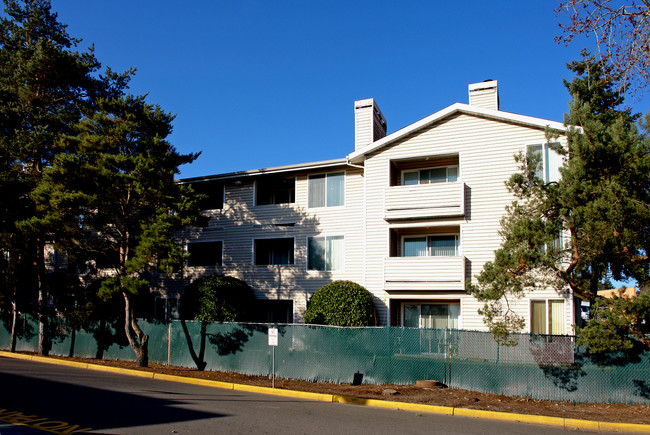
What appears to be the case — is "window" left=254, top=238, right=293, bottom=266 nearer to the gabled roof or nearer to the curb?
the gabled roof

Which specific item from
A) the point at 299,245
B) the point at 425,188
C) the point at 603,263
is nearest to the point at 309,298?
the point at 299,245

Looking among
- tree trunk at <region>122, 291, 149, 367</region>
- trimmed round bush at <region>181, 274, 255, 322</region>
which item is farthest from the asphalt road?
trimmed round bush at <region>181, 274, 255, 322</region>

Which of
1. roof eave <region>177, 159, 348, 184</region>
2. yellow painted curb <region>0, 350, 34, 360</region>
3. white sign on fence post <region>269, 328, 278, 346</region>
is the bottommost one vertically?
yellow painted curb <region>0, 350, 34, 360</region>

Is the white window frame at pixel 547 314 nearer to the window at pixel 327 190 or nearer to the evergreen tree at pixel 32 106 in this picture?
the window at pixel 327 190

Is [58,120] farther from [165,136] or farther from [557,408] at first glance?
[557,408]

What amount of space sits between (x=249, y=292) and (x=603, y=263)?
596 inches

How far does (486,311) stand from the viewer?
45.2 ft

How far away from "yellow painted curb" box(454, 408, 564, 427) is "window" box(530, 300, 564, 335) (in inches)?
281

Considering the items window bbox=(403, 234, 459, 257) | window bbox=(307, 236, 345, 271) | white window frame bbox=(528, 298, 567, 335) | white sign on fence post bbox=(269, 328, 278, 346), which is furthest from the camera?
window bbox=(307, 236, 345, 271)

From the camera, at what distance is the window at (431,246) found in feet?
69.3

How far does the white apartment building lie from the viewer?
64.5ft

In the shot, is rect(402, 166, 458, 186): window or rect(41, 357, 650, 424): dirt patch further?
rect(402, 166, 458, 186): window

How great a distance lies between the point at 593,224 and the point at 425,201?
8.81 m

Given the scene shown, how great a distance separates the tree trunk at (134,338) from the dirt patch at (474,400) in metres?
4.13
